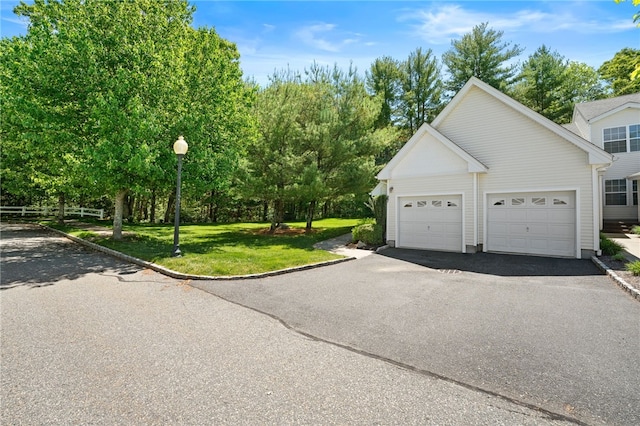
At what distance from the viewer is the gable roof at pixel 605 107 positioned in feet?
55.9

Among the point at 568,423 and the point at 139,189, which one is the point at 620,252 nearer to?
the point at 568,423

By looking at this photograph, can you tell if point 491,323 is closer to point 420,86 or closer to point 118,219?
point 118,219

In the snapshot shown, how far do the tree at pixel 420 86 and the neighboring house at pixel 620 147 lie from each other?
45.3ft

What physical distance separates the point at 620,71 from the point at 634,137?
17.1 m

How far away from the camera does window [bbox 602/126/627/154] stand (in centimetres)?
1750

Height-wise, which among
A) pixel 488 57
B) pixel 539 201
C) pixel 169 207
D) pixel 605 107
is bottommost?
pixel 539 201

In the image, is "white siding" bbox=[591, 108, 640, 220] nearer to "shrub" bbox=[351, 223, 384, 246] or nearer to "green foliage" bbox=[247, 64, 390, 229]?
"green foliage" bbox=[247, 64, 390, 229]

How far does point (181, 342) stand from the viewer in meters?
4.16

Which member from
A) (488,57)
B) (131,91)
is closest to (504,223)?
(131,91)

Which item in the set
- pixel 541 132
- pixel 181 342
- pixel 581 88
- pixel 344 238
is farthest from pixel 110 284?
pixel 581 88

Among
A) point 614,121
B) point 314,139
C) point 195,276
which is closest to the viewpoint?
point 195,276

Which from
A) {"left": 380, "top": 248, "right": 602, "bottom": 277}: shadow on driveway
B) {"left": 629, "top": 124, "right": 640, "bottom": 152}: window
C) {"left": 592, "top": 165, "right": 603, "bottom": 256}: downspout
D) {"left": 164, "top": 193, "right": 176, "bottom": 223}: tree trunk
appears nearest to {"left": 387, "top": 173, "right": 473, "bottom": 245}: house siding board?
{"left": 380, "top": 248, "right": 602, "bottom": 277}: shadow on driveway

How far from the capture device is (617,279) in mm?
7309

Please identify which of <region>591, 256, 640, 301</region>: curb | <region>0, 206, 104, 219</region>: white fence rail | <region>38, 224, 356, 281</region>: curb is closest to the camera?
<region>591, 256, 640, 301</region>: curb
